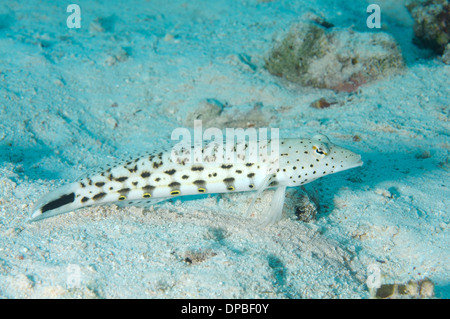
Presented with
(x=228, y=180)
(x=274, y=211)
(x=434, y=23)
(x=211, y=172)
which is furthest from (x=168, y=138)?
(x=434, y=23)

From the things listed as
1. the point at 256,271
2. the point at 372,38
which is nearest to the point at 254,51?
the point at 372,38

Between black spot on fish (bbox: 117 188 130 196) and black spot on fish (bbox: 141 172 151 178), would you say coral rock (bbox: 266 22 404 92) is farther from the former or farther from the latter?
black spot on fish (bbox: 117 188 130 196)

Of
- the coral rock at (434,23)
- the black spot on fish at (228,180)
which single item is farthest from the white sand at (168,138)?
the black spot on fish at (228,180)

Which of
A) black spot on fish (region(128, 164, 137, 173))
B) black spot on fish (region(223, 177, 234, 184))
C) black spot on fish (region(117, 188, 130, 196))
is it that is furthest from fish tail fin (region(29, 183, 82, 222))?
black spot on fish (region(223, 177, 234, 184))

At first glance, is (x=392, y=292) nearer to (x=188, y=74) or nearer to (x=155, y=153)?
(x=155, y=153)

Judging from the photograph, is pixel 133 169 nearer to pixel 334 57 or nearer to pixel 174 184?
pixel 174 184
